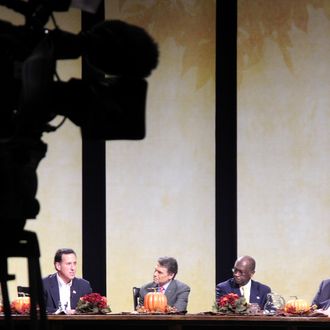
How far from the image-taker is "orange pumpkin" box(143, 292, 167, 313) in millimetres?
7590

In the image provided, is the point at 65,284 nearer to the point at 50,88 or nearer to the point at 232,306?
the point at 232,306

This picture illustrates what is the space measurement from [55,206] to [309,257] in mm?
2340

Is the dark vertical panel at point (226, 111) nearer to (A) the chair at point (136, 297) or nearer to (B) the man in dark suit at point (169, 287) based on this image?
(B) the man in dark suit at point (169, 287)

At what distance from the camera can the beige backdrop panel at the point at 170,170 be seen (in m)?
10.0

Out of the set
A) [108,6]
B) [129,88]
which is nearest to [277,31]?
[108,6]

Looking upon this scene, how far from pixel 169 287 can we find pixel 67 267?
2.55 ft

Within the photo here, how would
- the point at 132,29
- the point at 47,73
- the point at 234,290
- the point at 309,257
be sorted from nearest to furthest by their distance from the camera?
1. the point at 47,73
2. the point at 132,29
3. the point at 234,290
4. the point at 309,257

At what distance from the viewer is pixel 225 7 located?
33.1 ft

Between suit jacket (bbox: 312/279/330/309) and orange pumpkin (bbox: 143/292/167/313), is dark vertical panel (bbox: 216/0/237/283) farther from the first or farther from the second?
orange pumpkin (bbox: 143/292/167/313)

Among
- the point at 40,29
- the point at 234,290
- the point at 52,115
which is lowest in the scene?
the point at 234,290

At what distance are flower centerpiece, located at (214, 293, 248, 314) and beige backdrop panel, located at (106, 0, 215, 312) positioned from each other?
239cm

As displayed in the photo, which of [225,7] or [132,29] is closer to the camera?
[132,29]

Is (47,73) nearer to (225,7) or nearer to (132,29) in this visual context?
(132,29)
